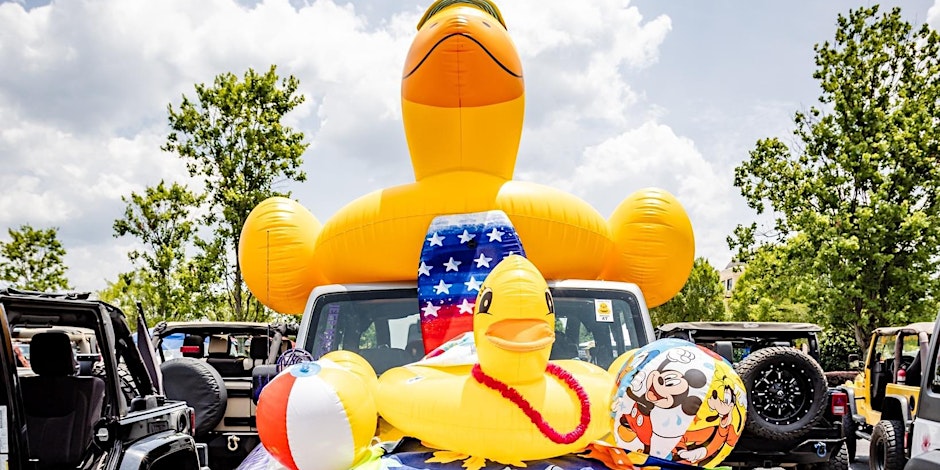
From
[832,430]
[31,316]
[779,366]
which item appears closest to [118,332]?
[31,316]

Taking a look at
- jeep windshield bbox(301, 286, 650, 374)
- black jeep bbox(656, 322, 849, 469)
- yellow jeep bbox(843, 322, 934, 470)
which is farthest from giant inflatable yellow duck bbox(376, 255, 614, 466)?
yellow jeep bbox(843, 322, 934, 470)

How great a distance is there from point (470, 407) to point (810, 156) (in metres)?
19.2

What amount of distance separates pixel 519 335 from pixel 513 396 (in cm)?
23

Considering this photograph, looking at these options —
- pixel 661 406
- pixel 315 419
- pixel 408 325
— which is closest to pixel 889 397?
pixel 408 325

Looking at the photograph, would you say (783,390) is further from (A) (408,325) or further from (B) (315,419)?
(B) (315,419)

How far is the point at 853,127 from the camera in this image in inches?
726

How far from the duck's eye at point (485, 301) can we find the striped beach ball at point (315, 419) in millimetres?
564

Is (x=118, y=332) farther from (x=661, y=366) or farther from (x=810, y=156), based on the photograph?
(x=810, y=156)

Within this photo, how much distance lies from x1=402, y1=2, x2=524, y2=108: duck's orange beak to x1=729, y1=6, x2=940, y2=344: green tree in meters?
15.3

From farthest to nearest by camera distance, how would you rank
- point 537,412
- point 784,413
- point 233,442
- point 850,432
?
1. point 850,432
2. point 233,442
3. point 784,413
4. point 537,412

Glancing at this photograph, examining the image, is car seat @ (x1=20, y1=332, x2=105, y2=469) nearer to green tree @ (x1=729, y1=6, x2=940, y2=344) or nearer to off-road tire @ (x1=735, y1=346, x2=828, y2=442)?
off-road tire @ (x1=735, y1=346, x2=828, y2=442)

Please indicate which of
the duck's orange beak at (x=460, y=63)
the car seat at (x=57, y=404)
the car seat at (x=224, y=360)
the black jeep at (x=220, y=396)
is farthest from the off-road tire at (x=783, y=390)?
the car seat at (x=224, y=360)

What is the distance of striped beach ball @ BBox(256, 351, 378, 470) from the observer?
2557mm

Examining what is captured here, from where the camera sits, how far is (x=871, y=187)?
714 inches
